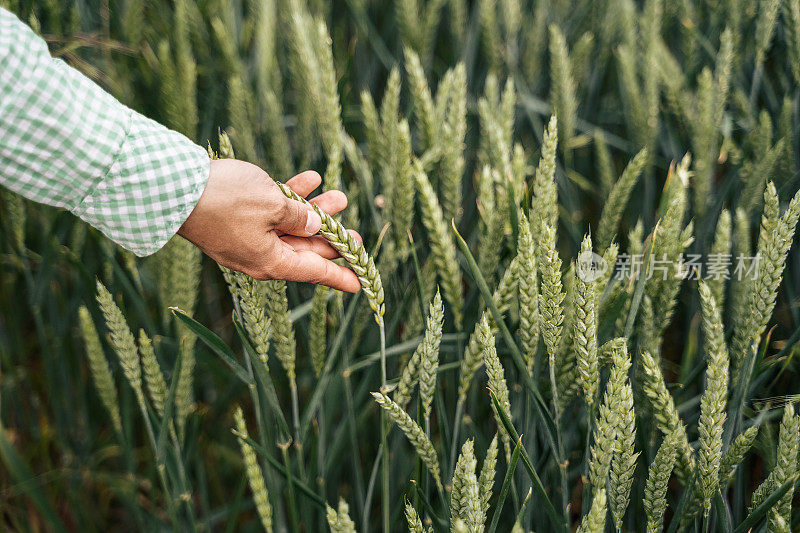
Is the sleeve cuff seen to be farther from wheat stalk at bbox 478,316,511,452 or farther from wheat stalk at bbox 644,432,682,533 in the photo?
wheat stalk at bbox 644,432,682,533

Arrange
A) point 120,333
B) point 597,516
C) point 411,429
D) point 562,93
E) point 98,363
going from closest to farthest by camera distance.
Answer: point 597,516 < point 411,429 < point 120,333 < point 98,363 < point 562,93

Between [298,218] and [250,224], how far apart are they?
0.06 metres

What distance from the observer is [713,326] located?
1.93 feet

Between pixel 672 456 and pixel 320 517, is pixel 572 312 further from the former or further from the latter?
pixel 320 517

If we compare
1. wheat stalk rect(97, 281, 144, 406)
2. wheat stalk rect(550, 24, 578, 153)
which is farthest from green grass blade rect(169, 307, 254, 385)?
wheat stalk rect(550, 24, 578, 153)

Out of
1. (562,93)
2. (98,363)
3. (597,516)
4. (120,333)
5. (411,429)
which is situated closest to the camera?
(597,516)

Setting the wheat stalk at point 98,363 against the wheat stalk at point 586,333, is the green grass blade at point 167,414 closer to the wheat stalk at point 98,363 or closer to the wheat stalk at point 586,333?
the wheat stalk at point 98,363

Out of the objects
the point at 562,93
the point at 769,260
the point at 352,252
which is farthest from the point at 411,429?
the point at 562,93

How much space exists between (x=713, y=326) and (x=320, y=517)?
54cm

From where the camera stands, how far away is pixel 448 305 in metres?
0.84

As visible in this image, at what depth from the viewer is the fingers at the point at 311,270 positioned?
0.62m

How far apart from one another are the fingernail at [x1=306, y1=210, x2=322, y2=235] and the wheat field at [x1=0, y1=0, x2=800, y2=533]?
0.18 feet

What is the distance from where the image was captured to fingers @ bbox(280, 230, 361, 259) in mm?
686

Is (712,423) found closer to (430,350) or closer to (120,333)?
(430,350)
